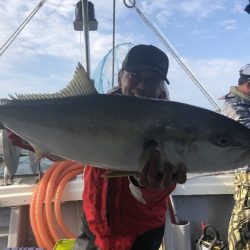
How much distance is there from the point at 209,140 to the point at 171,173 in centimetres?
26

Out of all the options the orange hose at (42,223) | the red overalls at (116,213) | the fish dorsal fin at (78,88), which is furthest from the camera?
the orange hose at (42,223)

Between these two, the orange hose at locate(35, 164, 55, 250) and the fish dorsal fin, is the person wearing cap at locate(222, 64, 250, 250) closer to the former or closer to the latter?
the orange hose at locate(35, 164, 55, 250)

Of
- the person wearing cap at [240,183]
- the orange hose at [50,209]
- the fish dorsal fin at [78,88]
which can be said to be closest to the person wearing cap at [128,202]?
the fish dorsal fin at [78,88]

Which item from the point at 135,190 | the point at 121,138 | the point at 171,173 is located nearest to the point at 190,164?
the point at 171,173

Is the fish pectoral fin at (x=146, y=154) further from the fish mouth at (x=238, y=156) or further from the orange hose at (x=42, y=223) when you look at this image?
the orange hose at (x=42, y=223)

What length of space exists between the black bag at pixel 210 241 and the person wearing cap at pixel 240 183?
159mm

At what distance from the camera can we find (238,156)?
1773 millimetres

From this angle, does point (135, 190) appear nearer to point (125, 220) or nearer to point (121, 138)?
point (125, 220)

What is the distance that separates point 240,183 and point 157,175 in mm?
2651

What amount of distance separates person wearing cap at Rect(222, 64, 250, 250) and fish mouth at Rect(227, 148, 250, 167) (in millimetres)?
2374

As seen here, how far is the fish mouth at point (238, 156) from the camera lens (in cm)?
177

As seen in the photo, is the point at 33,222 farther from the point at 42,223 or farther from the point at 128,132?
the point at 128,132

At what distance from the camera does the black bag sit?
13.9ft

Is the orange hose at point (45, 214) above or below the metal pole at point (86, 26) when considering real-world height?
below
